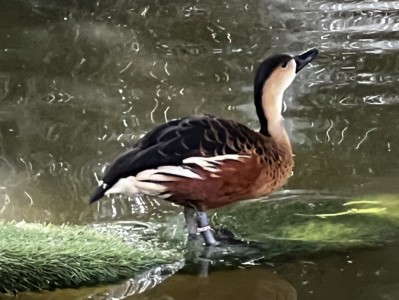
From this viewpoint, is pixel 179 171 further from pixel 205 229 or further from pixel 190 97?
pixel 190 97

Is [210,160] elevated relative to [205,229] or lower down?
elevated

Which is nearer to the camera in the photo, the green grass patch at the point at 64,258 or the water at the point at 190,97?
the green grass patch at the point at 64,258

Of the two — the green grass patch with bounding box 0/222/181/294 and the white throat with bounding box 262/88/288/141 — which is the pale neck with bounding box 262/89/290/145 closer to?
the white throat with bounding box 262/88/288/141

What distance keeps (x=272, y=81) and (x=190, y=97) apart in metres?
0.64

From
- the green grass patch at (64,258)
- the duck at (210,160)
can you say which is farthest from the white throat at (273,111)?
the green grass patch at (64,258)

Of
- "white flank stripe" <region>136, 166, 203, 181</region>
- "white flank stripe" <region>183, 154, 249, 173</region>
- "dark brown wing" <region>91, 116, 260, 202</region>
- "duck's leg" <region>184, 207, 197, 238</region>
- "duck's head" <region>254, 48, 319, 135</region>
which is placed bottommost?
"duck's leg" <region>184, 207, 197, 238</region>

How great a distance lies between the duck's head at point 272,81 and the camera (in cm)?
124

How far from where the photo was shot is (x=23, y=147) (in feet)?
5.44

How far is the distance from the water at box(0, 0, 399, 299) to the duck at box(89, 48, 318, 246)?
12cm

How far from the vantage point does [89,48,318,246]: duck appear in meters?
1.18

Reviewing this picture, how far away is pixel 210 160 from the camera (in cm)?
119

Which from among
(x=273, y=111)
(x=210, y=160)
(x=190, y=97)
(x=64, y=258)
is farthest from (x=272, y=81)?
(x=190, y=97)

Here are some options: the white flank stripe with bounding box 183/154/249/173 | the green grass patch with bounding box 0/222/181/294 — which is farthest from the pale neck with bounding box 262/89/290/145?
the green grass patch with bounding box 0/222/181/294

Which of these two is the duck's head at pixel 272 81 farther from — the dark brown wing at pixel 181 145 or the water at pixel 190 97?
the water at pixel 190 97
